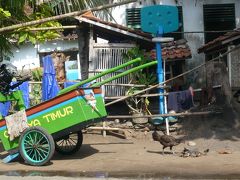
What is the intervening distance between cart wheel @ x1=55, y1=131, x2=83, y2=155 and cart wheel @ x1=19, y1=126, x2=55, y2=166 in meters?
1.04

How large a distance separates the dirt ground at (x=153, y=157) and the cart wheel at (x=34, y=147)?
170 mm

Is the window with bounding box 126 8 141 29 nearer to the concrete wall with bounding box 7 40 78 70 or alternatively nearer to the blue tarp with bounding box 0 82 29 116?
the concrete wall with bounding box 7 40 78 70

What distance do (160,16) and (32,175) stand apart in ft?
18.4

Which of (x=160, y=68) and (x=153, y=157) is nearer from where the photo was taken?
(x=153, y=157)

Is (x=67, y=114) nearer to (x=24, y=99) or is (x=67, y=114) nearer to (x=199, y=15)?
(x=24, y=99)

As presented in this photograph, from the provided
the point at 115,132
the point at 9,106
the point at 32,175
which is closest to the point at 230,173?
the point at 32,175

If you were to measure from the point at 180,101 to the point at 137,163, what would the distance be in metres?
3.76

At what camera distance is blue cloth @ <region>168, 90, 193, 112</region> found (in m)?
12.6

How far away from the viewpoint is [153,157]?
9.91 metres

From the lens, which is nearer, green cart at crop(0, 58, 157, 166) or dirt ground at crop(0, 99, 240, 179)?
dirt ground at crop(0, 99, 240, 179)

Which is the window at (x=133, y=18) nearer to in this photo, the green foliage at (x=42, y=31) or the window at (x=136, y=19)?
the window at (x=136, y=19)

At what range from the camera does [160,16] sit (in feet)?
40.1

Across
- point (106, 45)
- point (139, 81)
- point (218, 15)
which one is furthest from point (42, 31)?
point (218, 15)

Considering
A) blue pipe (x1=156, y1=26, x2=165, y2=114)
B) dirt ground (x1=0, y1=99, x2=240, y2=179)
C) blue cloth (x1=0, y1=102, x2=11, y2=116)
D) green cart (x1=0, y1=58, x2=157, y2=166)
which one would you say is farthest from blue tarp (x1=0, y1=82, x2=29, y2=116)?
green cart (x1=0, y1=58, x2=157, y2=166)
